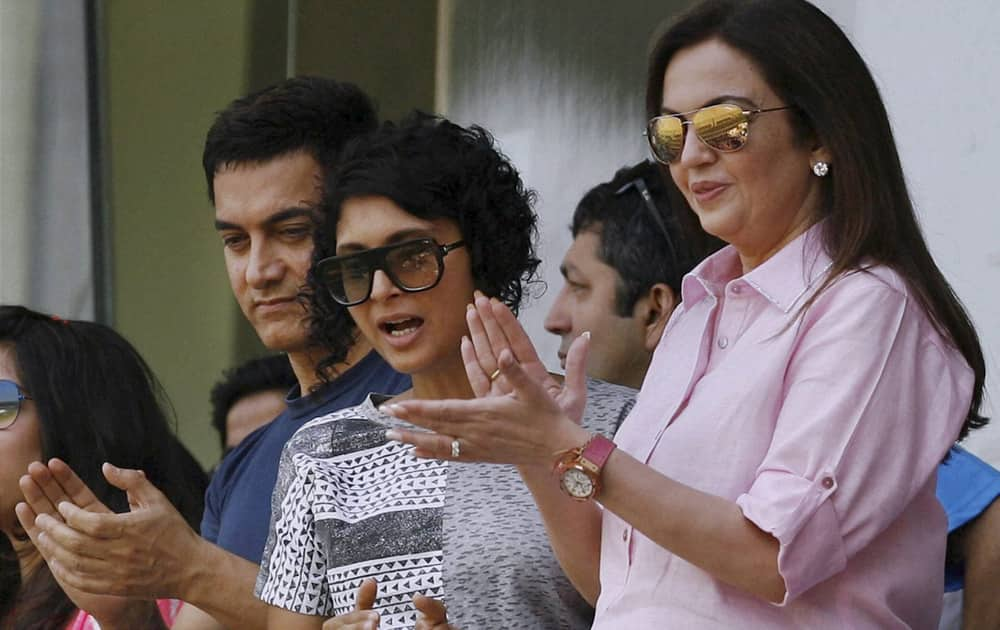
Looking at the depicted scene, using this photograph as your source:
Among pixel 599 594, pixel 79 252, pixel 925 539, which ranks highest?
pixel 925 539

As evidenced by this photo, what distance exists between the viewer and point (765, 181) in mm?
2340

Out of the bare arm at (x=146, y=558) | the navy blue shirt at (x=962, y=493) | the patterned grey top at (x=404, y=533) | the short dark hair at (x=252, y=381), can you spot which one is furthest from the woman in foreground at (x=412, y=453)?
the short dark hair at (x=252, y=381)

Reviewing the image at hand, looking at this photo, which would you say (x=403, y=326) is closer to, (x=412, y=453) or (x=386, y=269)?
(x=386, y=269)

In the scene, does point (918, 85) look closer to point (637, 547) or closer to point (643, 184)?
point (643, 184)

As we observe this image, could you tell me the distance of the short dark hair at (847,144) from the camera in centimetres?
226

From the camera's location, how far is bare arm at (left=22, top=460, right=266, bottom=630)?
3.10 metres

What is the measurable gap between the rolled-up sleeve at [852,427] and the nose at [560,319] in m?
1.67

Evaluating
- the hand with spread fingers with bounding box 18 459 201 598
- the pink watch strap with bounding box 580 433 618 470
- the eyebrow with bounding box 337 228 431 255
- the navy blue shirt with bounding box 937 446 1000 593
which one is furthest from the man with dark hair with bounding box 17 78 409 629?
the pink watch strap with bounding box 580 433 618 470

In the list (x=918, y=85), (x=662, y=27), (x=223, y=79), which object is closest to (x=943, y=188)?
(x=918, y=85)

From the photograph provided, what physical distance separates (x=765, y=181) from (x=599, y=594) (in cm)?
64

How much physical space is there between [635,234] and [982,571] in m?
1.27

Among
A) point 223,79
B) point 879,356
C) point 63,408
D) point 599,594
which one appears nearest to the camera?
point 879,356

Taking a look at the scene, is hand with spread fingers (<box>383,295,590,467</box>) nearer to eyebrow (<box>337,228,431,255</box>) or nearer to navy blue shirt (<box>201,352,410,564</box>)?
eyebrow (<box>337,228,431,255</box>)

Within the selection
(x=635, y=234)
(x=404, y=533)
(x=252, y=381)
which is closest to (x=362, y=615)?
(x=404, y=533)
